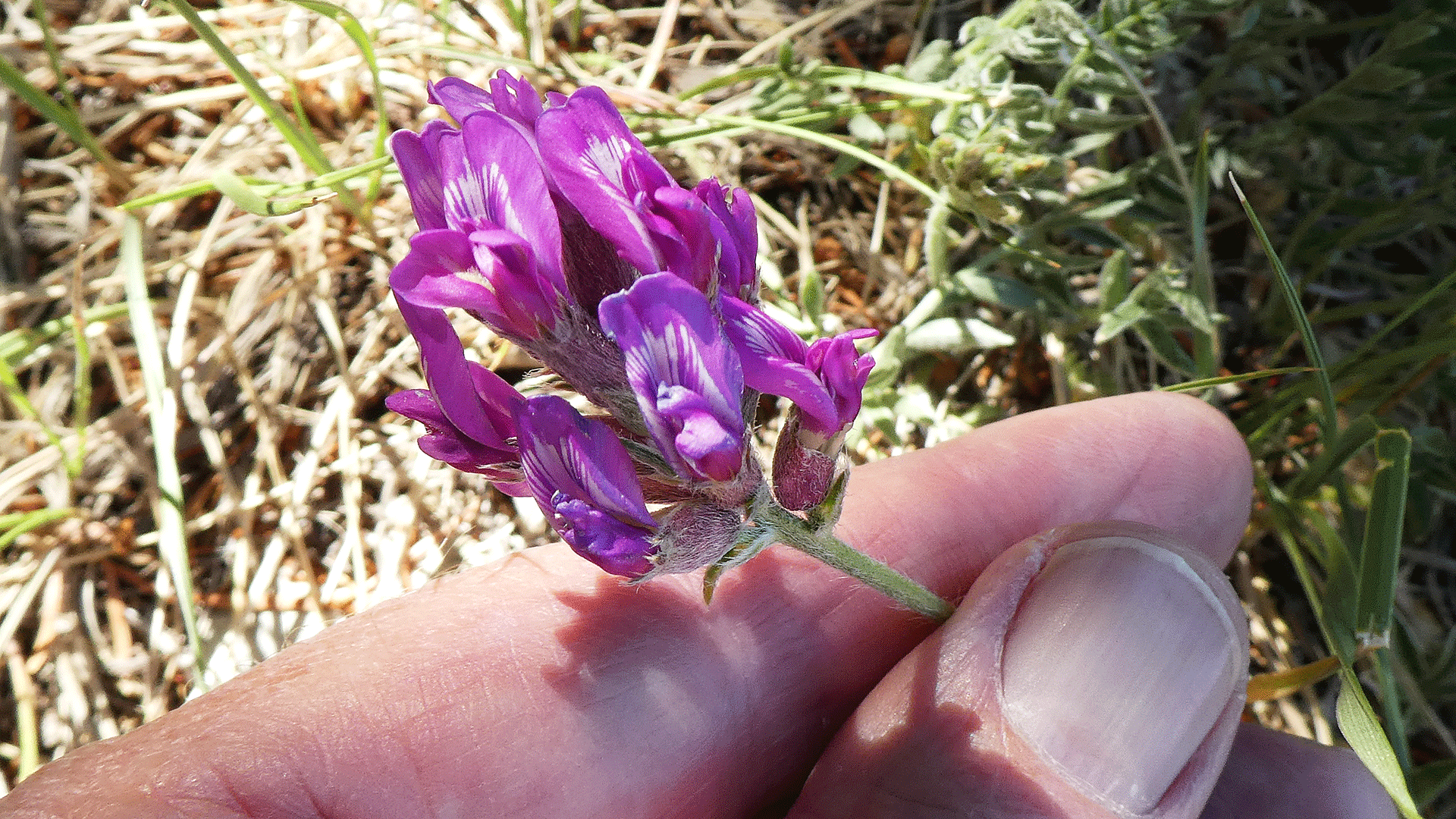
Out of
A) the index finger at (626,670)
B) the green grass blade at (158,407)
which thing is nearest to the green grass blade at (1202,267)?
the index finger at (626,670)

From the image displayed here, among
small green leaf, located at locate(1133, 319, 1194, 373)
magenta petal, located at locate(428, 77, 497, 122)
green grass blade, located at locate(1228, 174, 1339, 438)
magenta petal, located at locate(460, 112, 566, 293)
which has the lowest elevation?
small green leaf, located at locate(1133, 319, 1194, 373)

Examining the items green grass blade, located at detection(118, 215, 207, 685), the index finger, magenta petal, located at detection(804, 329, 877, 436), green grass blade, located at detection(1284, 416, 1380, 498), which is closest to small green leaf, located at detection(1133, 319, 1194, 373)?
the index finger

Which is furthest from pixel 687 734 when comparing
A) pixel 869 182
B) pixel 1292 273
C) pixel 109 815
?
pixel 1292 273

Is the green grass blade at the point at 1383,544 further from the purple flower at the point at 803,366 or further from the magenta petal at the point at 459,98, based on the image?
the magenta petal at the point at 459,98

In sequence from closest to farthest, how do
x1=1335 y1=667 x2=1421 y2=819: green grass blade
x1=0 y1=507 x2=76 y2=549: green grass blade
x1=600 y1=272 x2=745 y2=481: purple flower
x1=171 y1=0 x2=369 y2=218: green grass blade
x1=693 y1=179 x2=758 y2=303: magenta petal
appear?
x1=600 y1=272 x2=745 y2=481: purple flower → x1=693 y1=179 x2=758 y2=303: magenta petal → x1=1335 y1=667 x2=1421 y2=819: green grass blade → x1=171 y1=0 x2=369 y2=218: green grass blade → x1=0 y1=507 x2=76 y2=549: green grass blade

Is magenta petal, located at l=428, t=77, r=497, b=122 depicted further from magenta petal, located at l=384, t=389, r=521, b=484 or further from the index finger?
the index finger

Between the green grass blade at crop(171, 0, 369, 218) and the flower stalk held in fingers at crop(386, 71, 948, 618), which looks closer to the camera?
the flower stalk held in fingers at crop(386, 71, 948, 618)
